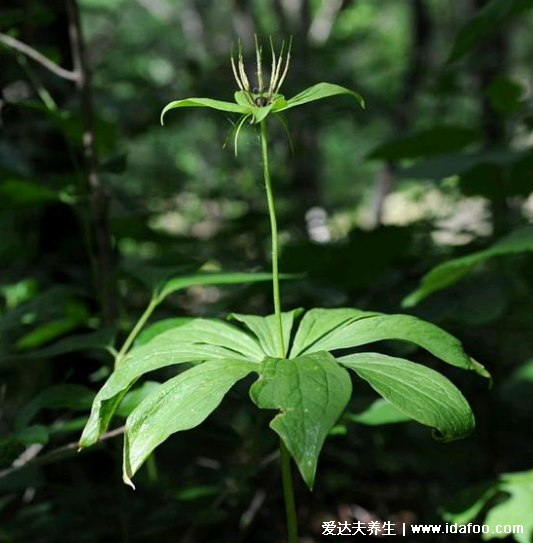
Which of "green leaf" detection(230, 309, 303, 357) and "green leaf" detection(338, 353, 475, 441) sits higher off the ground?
"green leaf" detection(230, 309, 303, 357)

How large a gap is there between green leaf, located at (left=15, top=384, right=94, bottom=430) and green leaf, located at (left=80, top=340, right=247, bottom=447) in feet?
1.05

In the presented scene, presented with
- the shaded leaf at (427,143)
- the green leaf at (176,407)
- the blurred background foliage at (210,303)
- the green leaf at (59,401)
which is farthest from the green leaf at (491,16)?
the green leaf at (59,401)

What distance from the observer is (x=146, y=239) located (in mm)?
2057

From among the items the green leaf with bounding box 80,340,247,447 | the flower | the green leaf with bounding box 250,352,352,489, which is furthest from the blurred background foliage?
the green leaf with bounding box 250,352,352,489

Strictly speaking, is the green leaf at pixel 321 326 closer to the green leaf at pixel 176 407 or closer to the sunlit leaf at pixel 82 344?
the green leaf at pixel 176 407

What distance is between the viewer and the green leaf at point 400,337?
0.92 meters

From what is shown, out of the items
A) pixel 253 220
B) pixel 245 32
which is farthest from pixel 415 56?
pixel 253 220

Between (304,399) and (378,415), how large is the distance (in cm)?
61

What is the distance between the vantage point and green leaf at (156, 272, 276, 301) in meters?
1.32

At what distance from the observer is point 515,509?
146 cm

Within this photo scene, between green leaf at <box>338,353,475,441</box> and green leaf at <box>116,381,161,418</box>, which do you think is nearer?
green leaf at <box>338,353,475,441</box>

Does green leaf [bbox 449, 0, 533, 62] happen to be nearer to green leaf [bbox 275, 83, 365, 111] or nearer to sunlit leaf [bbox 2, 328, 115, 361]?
green leaf [bbox 275, 83, 365, 111]

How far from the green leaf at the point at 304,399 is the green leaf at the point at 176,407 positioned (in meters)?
0.05

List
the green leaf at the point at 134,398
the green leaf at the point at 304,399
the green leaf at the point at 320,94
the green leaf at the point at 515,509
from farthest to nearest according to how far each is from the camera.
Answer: the green leaf at the point at 515,509
the green leaf at the point at 134,398
the green leaf at the point at 320,94
the green leaf at the point at 304,399
